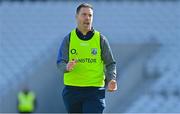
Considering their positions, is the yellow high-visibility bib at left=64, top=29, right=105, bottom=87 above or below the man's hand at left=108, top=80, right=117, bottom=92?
above

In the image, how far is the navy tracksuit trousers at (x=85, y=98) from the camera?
239 inches

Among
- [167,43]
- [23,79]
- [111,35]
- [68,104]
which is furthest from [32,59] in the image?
[68,104]

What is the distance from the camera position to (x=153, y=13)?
1700cm

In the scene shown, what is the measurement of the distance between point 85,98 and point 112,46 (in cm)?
985

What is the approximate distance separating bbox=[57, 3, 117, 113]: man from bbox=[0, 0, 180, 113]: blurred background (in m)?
7.66

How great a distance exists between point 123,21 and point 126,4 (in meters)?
0.45

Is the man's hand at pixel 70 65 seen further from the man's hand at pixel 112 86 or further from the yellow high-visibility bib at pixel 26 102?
the yellow high-visibility bib at pixel 26 102

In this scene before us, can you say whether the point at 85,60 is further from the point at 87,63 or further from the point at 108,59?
the point at 108,59

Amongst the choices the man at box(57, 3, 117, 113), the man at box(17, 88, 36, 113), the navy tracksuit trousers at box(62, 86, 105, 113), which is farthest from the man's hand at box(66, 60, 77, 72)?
the man at box(17, 88, 36, 113)

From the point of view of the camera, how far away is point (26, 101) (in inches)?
604

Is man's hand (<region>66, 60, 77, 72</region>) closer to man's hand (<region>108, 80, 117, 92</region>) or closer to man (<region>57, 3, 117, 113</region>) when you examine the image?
man (<region>57, 3, 117, 113</region>)

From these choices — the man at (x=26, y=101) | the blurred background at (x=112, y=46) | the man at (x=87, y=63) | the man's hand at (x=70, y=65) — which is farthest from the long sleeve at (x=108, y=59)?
the man at (x=26, y=101)

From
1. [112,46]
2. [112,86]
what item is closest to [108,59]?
[112,86]

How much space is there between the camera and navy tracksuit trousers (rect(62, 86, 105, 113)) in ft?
19.9
